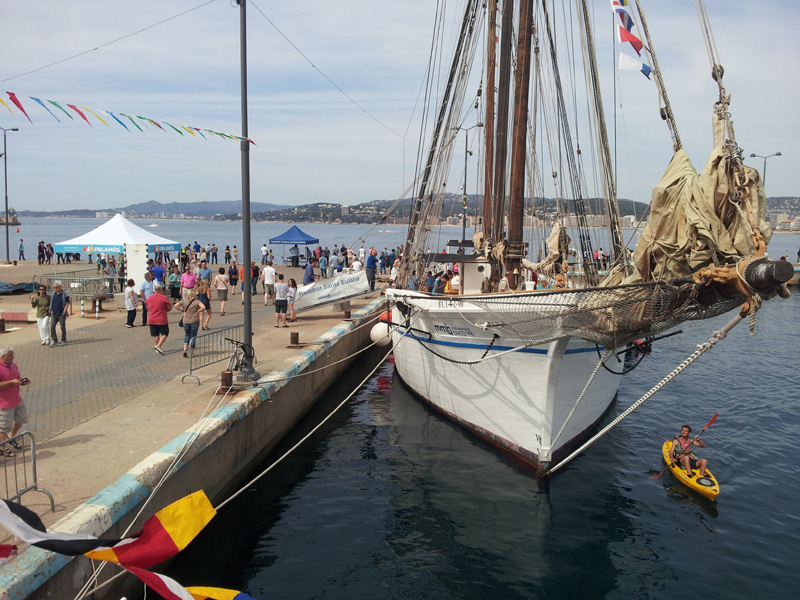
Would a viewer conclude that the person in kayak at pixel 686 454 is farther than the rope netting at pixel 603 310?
Yes

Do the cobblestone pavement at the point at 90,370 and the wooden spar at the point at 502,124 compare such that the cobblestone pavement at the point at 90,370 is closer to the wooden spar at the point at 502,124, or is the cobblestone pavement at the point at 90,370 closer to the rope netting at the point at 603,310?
the rope netting at the point at 603,310

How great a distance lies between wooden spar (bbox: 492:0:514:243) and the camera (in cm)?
1439

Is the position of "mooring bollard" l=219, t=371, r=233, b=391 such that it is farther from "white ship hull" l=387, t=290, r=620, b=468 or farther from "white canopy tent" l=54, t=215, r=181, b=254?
"white canopy tent" l=54, t=215, r=181, b=254

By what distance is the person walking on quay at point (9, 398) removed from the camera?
7801 millimetres

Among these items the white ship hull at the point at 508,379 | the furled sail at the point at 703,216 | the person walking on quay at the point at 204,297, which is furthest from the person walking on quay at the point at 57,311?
the furled sail at the point at 703,216

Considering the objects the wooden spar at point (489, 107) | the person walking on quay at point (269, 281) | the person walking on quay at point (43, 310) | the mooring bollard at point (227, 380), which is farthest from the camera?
the person walking on quay at point (269, 281)

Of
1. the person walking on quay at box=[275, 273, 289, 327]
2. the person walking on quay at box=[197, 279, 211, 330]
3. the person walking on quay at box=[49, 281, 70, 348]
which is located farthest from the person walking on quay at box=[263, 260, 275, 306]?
the person walking on quay at box=[49, 281, 70, 348]

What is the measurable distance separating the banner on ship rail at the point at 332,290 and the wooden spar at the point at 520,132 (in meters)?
5.51

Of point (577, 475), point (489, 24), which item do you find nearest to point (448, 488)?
point (577, 475)

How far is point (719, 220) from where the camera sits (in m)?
7.42

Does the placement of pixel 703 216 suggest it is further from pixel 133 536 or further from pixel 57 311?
pixel 57 311

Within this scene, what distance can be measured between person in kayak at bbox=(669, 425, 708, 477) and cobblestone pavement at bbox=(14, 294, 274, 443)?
9.76 m

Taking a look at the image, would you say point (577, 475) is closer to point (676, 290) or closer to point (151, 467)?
point (676, 290)

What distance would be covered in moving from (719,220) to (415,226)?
38.4ft
